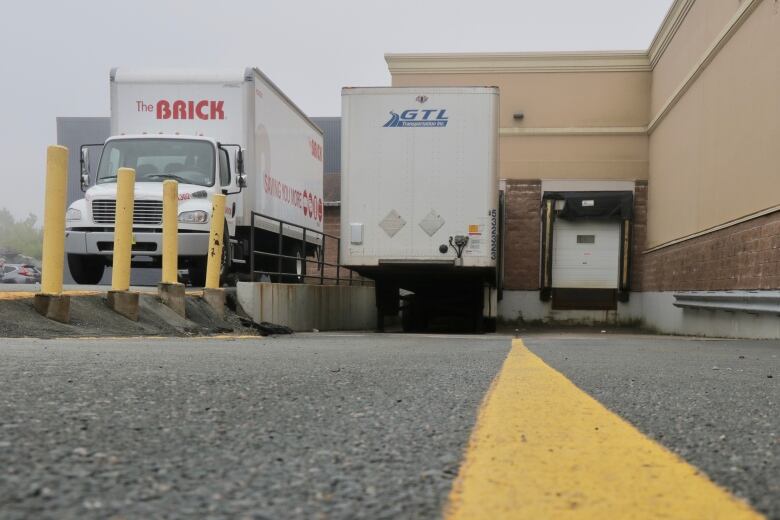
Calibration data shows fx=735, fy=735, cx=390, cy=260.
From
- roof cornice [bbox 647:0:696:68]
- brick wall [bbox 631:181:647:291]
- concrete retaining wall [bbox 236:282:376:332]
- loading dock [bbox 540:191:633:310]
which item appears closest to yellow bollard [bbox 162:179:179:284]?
concrete retaining wall [bbox 236:282:376:332]

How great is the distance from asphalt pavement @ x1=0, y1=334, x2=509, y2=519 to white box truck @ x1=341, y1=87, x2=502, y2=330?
869 centimetres

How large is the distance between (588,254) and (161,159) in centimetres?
1205

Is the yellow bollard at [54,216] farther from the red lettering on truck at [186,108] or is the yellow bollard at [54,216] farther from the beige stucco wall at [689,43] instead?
the beige stucco wall at [689,43]

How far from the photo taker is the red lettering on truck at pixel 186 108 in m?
13.2

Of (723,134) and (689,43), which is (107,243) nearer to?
(723,134)

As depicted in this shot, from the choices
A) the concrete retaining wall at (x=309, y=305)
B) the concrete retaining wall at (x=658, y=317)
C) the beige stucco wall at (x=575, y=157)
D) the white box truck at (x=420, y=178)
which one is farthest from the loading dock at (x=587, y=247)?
the white box truck at (x=420, y=178)

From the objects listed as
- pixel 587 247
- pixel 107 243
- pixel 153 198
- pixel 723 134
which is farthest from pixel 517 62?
pixel 107 243

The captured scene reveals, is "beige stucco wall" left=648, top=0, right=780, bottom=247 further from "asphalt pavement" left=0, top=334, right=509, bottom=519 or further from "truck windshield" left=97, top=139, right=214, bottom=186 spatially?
"asphalt pavement" left=0, top=334, right=509, bottom=519

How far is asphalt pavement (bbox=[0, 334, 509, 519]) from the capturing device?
4.82 ft

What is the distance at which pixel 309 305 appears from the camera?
46.8 feet

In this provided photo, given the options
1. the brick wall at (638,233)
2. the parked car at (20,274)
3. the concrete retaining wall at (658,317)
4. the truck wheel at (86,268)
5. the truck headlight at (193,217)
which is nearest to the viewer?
the concrete retaining wall at (658,317)

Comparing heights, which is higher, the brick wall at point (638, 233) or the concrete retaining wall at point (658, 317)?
the brick wall at point (638, 233)

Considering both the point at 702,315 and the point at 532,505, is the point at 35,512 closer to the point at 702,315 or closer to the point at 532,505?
the point at 532,505

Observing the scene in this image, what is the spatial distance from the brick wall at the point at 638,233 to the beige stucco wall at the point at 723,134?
1.19 m
